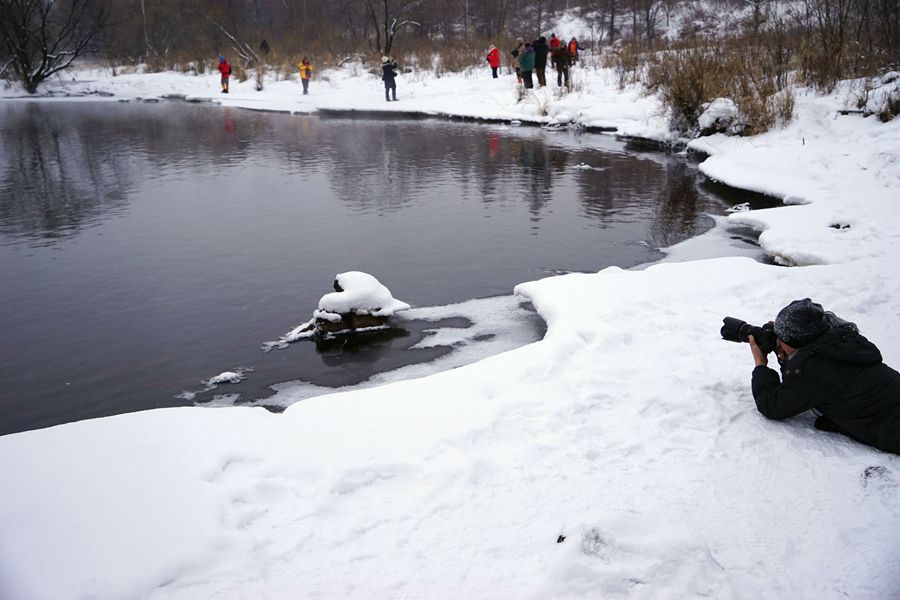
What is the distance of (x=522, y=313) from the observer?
22.2ft

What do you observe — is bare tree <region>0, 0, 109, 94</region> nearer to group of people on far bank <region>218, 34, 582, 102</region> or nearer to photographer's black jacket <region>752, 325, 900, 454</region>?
group of people on far bank <region>218, 34, 582, 102</region>

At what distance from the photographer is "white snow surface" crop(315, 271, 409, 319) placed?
254 inches

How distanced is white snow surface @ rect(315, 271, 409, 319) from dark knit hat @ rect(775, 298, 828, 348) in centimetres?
401

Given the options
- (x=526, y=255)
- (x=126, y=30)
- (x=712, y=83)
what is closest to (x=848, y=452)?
(x=526, y=255)

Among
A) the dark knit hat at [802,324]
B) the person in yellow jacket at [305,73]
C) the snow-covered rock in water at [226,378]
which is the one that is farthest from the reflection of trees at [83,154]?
the dark knit hat at [802,324]

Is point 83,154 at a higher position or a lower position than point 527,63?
lower

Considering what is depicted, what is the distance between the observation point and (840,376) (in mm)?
3346

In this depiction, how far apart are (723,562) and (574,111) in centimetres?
1952

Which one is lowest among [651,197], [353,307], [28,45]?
[353,307]

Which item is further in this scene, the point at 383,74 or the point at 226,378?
the point at 383,74

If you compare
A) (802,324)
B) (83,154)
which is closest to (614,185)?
(802,324)

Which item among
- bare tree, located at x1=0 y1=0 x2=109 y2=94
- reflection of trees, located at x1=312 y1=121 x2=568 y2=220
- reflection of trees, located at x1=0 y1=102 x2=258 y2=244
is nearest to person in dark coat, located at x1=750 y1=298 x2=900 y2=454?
reflection of trees, located at x1=312 y1=121 x2=568 y2=220

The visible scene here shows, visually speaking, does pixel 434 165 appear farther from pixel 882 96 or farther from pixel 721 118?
pixel 882 96

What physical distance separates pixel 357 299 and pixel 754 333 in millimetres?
3763
